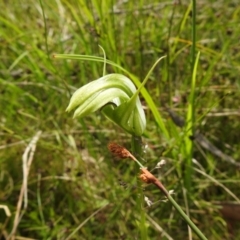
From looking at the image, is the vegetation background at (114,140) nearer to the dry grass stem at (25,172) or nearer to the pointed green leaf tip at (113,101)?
the dry grass stem at (25,172)

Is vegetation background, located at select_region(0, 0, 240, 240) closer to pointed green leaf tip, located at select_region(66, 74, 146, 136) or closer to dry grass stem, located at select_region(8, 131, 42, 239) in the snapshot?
dry grass stem, located at select_region(8, 131, 42, 239)

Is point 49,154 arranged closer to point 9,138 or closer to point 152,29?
point 9,138

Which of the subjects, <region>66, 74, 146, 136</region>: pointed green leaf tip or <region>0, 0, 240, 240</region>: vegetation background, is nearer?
<region>66, 74, 146, 136</region>: pointed green leaf tip

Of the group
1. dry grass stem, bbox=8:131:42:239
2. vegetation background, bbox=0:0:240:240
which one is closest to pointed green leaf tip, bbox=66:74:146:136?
vegetation background, bbox=0:0:240:240

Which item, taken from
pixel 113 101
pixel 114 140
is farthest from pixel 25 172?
pixel 113 101

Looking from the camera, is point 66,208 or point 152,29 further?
point 152,29

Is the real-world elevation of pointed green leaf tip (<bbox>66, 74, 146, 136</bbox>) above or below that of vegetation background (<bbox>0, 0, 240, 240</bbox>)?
above

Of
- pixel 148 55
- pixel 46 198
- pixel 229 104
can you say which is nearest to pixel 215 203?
pixel 229 104

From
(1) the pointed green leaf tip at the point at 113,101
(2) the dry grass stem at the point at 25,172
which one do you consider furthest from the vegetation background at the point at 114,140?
(1) the pointed green leaf tip at the point at 113,101
